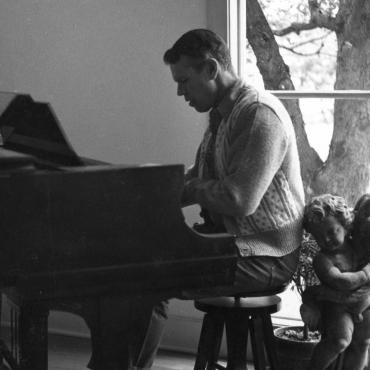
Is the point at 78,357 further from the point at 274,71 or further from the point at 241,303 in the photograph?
the point at 274,71

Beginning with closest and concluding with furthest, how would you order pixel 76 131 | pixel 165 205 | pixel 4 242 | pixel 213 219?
pixel 4 242 < pixel 165 205 < pixel 213 219 < pixel 76 131

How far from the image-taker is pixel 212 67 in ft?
10.6

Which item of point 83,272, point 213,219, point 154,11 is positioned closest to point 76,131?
point 154,11

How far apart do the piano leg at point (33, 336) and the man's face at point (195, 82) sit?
3.27 feet

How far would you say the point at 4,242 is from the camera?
2480 millimetres

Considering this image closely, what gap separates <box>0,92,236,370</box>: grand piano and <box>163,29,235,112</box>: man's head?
0.60 meters

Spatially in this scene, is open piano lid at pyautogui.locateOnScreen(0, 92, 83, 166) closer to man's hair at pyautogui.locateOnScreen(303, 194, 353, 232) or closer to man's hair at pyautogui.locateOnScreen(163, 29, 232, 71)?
man's hair at pyautogui.locateOnScreen(163, 29, 232, 71)

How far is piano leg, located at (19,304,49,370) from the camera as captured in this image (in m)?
2.63

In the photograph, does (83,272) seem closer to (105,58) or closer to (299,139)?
(299,139)

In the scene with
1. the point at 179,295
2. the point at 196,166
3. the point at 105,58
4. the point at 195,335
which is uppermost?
the point at 105,58

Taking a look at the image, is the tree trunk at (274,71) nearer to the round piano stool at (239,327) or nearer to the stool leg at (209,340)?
the round piano stool at (239,327)

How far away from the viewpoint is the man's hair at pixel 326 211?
327 cm

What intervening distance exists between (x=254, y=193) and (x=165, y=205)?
1.54 feet

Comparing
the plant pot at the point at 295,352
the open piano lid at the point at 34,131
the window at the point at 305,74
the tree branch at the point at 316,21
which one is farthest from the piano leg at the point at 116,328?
the tree branch at the point at 316,21
